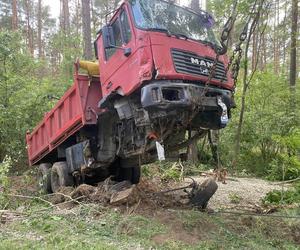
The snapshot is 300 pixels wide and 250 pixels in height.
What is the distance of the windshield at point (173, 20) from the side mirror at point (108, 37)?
56cm

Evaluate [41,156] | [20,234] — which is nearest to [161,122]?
[20,234]

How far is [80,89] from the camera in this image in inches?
280

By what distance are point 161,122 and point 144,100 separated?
0.72 m

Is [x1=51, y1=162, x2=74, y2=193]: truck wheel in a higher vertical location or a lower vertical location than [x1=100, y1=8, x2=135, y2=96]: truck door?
lower

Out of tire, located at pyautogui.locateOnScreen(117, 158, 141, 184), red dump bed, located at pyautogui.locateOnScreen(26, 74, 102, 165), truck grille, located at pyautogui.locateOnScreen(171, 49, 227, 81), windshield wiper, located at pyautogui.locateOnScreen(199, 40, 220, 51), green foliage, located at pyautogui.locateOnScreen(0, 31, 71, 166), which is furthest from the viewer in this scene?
green foliage, located at pyautogui.locateOnScreen(0, 31, 71, 166)

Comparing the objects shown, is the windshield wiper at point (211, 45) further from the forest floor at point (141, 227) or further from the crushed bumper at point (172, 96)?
the forest floor at point (141, 227)

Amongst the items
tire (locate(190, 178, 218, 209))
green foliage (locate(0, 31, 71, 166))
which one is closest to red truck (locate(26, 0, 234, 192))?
tire (locate(190, 178, 218, 209))

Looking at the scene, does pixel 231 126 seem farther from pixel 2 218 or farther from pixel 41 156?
pixel 2 218

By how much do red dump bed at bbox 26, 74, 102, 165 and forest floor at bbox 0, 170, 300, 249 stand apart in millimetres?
1466

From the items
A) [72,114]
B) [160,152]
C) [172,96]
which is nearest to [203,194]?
[160,152]

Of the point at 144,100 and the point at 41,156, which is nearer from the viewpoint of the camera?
the point at 144,100

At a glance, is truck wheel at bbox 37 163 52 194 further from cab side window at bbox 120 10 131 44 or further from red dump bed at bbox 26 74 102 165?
cab side window at bbox 120 10 131 44

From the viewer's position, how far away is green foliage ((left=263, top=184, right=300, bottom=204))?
294 inches

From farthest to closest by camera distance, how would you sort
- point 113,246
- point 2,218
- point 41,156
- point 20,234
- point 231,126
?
point 231,126 < point 41,156 < point 2,218 < point 20,234 < point 113,246
